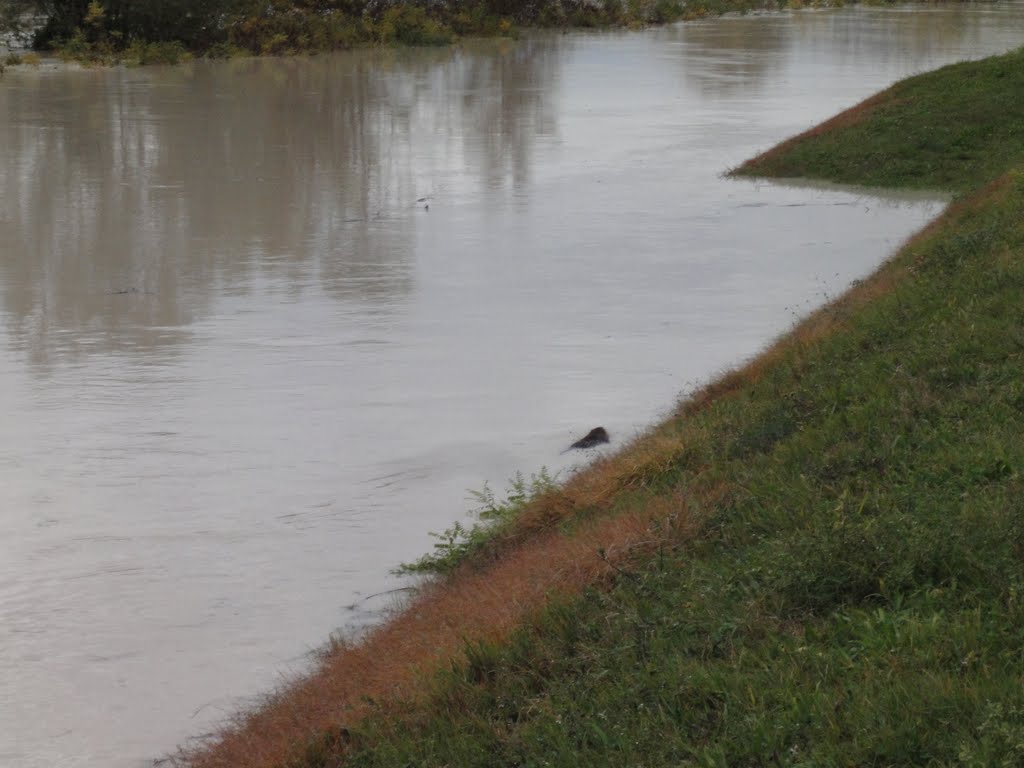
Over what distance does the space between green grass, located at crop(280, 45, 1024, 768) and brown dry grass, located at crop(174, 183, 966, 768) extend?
13 centimetres

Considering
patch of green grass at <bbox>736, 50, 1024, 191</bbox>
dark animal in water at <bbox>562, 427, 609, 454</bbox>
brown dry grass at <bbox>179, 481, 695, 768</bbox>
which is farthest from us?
patch of green grass at <bbox>736, 50, 1024, 191</bbox>

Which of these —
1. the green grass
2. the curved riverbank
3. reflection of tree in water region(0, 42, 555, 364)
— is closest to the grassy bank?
the green grass

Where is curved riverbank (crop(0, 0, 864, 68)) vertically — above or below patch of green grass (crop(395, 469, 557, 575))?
above

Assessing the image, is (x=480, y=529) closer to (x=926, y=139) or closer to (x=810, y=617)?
(x=810, y=617)

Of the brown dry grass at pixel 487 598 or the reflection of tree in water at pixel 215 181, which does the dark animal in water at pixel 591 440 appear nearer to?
the brown dry grass at pixel 487 598

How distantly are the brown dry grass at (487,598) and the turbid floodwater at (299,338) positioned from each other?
0.44m

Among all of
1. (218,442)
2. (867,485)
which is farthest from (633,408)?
(867,485)

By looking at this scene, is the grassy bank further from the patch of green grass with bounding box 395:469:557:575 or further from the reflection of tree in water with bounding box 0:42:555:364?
the reflection of tree in water with bounding box 0:42:555:364

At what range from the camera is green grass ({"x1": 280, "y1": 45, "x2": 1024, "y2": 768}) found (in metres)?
4.37

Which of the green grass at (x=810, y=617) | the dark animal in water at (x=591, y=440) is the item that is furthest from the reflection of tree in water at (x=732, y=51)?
the green grass at (x=810, y=617)

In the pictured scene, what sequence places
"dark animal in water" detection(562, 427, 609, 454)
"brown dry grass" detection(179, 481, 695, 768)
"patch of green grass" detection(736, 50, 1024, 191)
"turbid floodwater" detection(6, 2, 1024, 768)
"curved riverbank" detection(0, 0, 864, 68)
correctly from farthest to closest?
1. "curved riverbank" detection(0, 0, 864, 68)
2. "patch of green grass" detection(736, 50, 1024, 191)
3. "dark animal in water" detection(562, 427, 609, 454)
4. "turbid floodwater" detection(6, 2, 1024, 768)
5. "brown dry grass" detection(179, 481, 695, 768)

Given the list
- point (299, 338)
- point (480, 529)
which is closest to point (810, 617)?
point (480, 529)

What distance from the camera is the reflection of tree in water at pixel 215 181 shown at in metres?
14.8

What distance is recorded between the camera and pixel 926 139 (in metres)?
20.9
